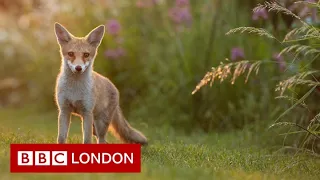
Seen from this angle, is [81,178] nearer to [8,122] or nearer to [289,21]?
[289,21]

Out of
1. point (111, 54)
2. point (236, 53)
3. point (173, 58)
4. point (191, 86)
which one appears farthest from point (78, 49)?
point (111, 54)

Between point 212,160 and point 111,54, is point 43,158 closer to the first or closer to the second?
point 212,160

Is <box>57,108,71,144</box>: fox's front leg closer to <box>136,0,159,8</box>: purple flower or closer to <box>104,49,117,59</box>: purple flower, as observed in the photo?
<box>104,49,117,59</box>: purple flower

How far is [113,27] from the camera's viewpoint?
9516mm

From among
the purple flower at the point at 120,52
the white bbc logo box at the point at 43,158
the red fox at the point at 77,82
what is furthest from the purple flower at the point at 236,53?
the white bbc logo box at the point at 43,158

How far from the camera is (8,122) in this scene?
945cm

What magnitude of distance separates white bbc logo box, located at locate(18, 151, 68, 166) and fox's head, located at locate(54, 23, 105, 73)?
3.31ft

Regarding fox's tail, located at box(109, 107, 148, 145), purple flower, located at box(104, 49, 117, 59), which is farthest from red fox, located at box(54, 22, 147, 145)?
purple flower, located at box(104, 49, 117, 59)

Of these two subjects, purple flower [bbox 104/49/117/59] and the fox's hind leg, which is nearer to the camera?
the fox's hind leg

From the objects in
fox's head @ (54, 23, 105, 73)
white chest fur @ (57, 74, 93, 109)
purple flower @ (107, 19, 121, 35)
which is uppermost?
purple flower @ (107, 19, 121, 35)

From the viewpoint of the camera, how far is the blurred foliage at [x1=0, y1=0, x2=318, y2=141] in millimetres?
8305

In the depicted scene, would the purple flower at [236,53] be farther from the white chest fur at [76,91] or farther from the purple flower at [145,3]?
the white chest fur at [76,91]

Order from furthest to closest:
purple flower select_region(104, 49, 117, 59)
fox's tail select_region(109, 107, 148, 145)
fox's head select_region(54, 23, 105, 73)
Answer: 1. purple flower select_region(104, 49, 117, 59)
2. fox's tail select_region(109, 107, 148, 145)
3. fox's head select_region(54, 23, 105, 73)

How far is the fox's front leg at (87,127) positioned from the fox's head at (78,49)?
423mm
